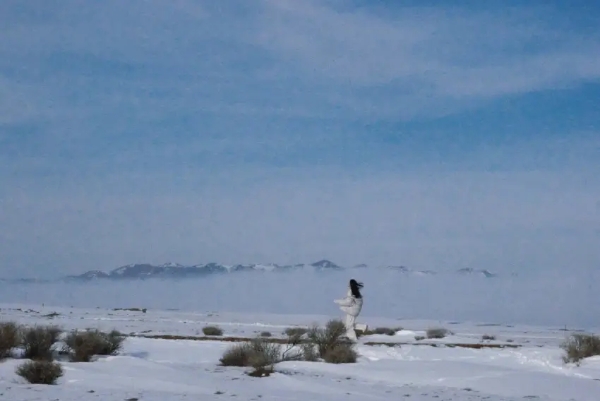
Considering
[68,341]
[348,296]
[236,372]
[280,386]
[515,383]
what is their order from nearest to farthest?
[280,386], [515,383], [236,372], [68,341], [348,296]

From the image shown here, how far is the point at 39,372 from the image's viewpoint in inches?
584

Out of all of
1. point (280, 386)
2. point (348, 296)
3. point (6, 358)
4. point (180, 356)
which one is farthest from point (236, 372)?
point (348, 296)

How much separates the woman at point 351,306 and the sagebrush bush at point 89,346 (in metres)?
7.21

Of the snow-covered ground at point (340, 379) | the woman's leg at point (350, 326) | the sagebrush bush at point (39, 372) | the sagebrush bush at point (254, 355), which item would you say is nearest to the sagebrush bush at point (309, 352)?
the sagebrush bush at point (254, 355)

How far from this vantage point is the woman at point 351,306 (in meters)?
24.1

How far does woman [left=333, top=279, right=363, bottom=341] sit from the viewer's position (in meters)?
24.1

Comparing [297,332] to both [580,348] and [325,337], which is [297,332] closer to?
[325,337]

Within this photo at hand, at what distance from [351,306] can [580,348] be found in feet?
22.8

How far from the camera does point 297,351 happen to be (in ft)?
68.9

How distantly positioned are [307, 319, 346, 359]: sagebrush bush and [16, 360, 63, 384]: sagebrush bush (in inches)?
305

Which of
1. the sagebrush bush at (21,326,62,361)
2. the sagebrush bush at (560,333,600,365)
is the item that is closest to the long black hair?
the sagebrush bush at (560,333,600,365)

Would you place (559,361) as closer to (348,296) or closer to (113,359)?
(348,296)

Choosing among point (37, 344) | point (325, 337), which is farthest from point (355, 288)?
point (37, 344)

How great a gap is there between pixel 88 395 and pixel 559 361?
40.3 feet
